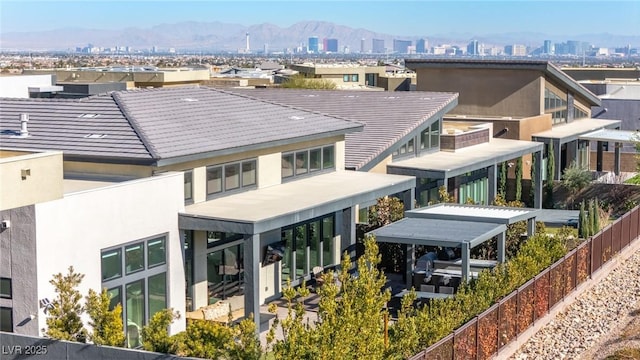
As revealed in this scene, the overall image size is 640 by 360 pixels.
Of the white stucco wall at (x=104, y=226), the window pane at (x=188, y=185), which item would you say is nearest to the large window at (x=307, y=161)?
the window pane at (x=188, y=185)

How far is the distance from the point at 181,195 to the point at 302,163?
7.39 m

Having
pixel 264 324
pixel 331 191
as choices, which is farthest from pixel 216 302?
pixel 331 191

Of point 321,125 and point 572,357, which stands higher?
point 321,125

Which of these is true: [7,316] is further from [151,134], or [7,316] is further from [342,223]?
[342,223]

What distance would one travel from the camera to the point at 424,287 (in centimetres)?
2809

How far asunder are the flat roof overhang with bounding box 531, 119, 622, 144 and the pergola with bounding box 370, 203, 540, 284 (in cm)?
1952

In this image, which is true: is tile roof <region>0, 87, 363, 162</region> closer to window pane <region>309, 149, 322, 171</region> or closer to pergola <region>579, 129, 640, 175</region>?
window pane <region>309, 149, 322, 171</region>

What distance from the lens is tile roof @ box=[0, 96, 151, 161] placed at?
2562 centimetres

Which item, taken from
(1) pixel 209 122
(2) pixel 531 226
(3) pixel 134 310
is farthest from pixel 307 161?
(3) pixel 134 310

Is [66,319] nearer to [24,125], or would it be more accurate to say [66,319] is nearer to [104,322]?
[104,322]

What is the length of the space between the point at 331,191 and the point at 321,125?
3.76 metres

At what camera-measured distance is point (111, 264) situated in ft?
74.7

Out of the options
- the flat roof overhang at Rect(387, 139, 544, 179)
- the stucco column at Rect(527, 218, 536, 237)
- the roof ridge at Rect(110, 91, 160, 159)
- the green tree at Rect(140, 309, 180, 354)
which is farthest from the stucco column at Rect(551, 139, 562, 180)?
the green tree at Rect(140, 309, 180, 354)

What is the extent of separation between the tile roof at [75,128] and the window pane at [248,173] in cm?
376
